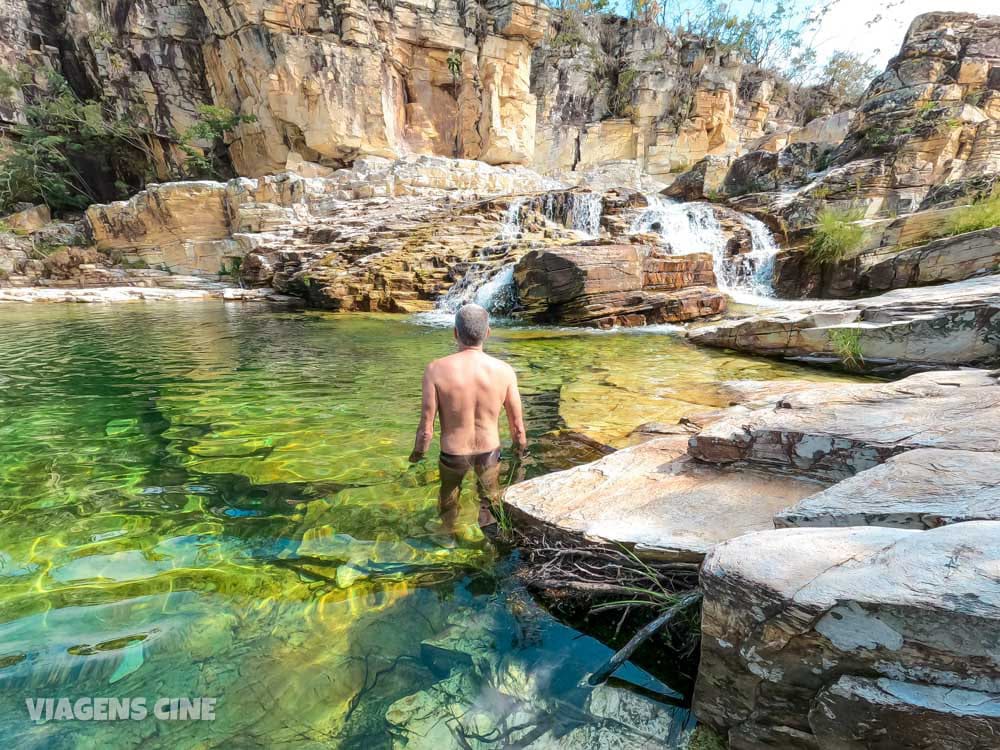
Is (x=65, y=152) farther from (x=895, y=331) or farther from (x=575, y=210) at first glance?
(x=895, y=331)

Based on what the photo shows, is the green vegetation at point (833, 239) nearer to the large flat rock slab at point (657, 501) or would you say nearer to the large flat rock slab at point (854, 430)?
the large flat rock slab at point (854, 430)

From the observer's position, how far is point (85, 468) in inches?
140

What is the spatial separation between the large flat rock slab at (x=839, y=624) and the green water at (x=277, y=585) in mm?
366

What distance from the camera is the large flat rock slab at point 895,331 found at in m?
5.39

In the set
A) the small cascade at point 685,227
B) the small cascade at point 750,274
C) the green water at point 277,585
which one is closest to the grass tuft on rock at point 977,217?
the small cascade at point 750,274

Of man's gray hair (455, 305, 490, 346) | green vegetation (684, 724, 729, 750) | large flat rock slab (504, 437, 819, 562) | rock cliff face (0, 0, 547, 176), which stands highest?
rock cliff face (0, 0, 547, 176)

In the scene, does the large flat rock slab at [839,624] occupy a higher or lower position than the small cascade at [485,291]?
lower

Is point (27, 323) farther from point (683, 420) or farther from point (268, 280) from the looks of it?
point (683, 420)

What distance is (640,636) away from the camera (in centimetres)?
163

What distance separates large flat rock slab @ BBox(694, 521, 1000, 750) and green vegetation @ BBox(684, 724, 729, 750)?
0.04 m

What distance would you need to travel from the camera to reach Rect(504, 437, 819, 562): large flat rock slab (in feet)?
6.79

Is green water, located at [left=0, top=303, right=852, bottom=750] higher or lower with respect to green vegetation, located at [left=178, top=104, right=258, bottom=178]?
lower

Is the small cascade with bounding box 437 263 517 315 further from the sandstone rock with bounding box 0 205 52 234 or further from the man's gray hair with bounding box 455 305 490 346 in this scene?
the sandstone rock with bounding box 0 205 52 234

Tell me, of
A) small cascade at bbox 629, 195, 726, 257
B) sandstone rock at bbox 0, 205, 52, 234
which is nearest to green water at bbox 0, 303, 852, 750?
small cascade at bbox 629, 195, 726, 257
